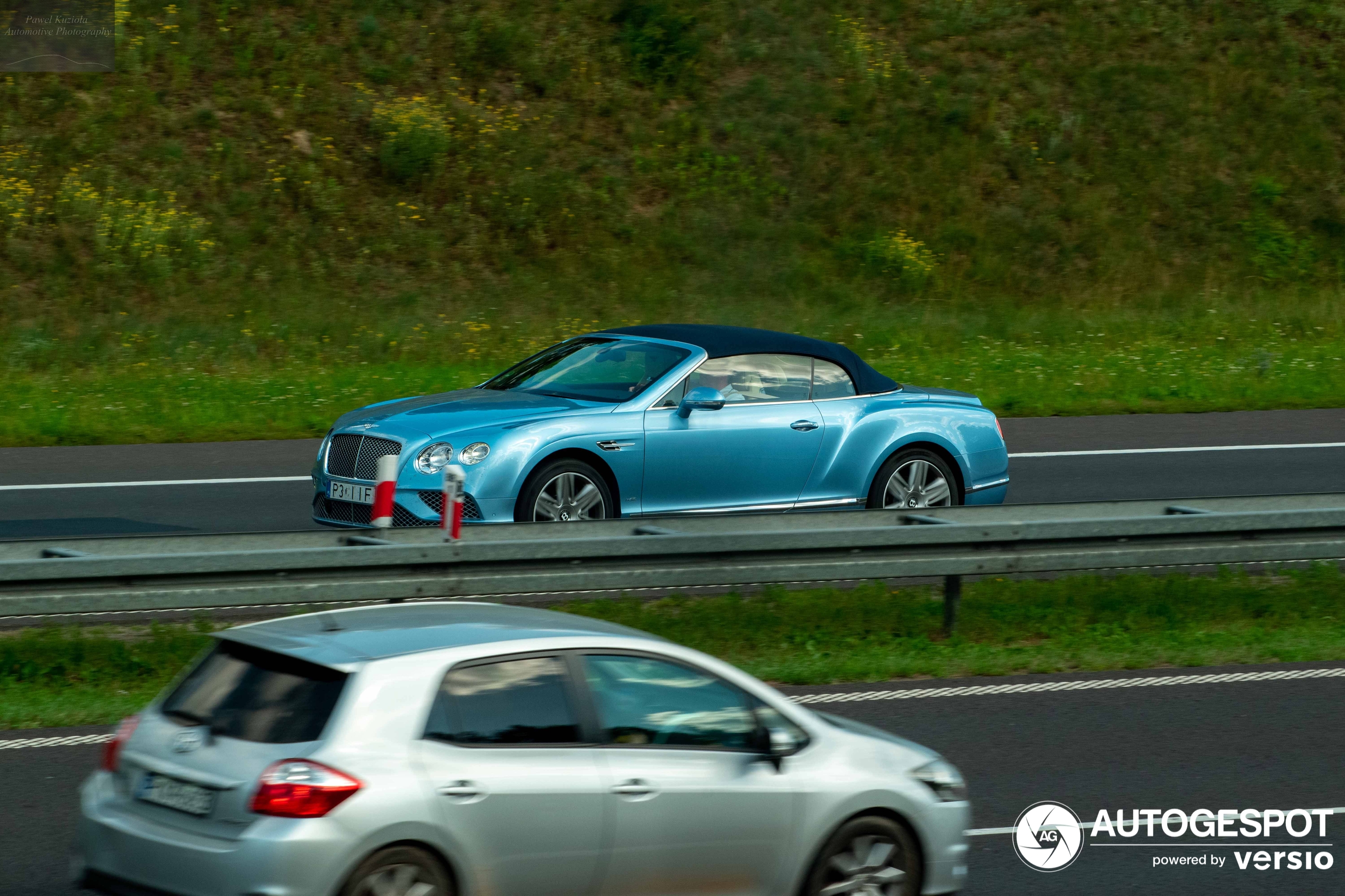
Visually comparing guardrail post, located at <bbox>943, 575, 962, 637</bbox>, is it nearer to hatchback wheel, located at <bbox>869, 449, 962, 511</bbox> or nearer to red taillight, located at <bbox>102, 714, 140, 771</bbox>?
hatchback wheel, located at <bbox>869, 449, 962, 511</bbox>

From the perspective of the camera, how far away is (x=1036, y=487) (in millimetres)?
15328

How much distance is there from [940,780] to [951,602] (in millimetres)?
4536

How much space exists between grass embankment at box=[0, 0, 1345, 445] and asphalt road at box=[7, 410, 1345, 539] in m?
1.63

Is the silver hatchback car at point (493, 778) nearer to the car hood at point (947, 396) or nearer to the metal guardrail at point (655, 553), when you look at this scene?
the metal guardrail at point (655, 553)

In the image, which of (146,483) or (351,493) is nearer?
(351,493)

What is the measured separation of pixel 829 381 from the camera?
12297mm

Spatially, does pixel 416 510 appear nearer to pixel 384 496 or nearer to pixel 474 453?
pixel 474 453

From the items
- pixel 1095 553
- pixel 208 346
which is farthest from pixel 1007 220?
pixel 1095 553

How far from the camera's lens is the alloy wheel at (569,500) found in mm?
11008

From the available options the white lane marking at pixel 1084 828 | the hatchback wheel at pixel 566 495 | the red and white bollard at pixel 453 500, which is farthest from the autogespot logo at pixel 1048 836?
the hatchback wheel at pixel 566 495

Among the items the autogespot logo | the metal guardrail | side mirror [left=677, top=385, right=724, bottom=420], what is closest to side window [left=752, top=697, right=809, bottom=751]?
the autogespot logo

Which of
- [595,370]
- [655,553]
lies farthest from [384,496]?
[595,370]

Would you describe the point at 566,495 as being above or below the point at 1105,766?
above

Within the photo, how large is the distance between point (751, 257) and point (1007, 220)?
5.81 m
